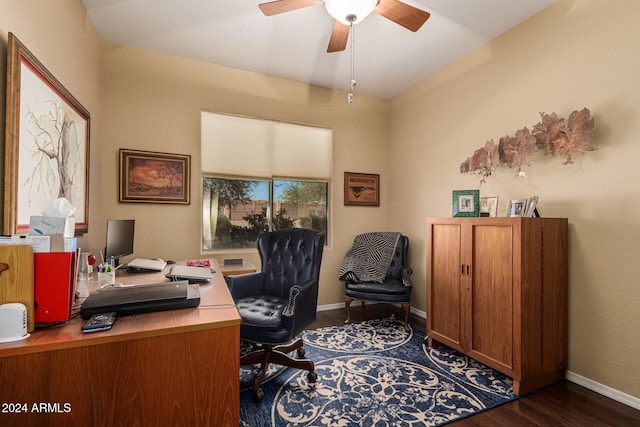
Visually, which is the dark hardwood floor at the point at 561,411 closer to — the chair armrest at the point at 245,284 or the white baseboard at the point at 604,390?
the white baseboard at the point at 604,390

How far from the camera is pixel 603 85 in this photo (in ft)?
6.95

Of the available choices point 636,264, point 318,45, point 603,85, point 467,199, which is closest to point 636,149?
point 603,85

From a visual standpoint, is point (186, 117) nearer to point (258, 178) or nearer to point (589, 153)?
point (258, 178)

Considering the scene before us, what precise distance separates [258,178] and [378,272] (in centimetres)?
182

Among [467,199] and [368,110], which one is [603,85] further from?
[368,110]

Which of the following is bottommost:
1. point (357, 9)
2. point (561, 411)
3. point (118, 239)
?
point (561, 411)

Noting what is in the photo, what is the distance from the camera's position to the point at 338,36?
7.61ft

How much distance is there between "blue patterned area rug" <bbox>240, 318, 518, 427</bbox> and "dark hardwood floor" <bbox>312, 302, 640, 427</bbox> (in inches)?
2.7

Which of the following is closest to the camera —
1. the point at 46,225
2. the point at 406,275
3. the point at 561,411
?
the point at 46,225

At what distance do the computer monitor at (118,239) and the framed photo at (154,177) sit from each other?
57cm

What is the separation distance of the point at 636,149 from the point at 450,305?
1.68 meters

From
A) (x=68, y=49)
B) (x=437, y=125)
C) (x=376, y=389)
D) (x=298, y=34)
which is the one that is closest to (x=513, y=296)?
(x=376, y=389)

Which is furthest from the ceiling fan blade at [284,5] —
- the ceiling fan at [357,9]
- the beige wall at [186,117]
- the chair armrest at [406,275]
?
the chair armrest at [406,275]

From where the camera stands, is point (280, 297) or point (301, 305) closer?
point (301, 305)
